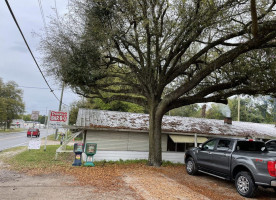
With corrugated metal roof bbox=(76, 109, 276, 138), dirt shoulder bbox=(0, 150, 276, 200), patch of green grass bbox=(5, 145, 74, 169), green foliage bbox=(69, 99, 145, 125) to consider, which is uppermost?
green foliage bbox=(69, 99, 145, 125)

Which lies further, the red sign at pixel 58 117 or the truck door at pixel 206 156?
the red sign at pixel 58 117

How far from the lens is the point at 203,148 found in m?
9.48

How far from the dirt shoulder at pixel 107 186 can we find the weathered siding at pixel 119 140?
3639 millimetres

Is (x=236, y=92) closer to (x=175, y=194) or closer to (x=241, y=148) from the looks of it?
(x=241, y=148)

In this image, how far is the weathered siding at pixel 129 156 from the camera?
13.3 meters

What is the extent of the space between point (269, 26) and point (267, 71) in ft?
11.2

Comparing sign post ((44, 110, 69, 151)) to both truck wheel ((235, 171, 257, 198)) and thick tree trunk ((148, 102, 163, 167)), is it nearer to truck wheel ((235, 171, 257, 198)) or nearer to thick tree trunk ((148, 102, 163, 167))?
thick tree trunk ((148, 102, 163, 167))

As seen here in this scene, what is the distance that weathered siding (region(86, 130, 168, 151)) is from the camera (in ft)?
43.9

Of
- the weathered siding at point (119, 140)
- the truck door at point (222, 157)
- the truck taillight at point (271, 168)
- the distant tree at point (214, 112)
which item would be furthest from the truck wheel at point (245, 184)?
the distant tree at point (214, 112)

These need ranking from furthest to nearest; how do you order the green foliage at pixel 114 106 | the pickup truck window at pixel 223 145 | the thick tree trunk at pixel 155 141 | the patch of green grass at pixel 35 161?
the green foliage at pixel 114 106
the thick tree trunk at pixel 155 141
the patch of green grass at pixel 35 161
the pickup truck window at pixel 223 145

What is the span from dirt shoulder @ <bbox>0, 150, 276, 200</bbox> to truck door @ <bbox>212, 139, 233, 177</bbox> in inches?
25.8

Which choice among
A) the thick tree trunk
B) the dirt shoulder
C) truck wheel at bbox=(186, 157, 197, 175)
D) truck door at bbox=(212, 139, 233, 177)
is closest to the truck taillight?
the dirt shoulder

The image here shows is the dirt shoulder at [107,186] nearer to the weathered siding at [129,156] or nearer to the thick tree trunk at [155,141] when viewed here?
the thick tree trunk at [155,141]

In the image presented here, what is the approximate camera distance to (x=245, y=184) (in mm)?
6996
